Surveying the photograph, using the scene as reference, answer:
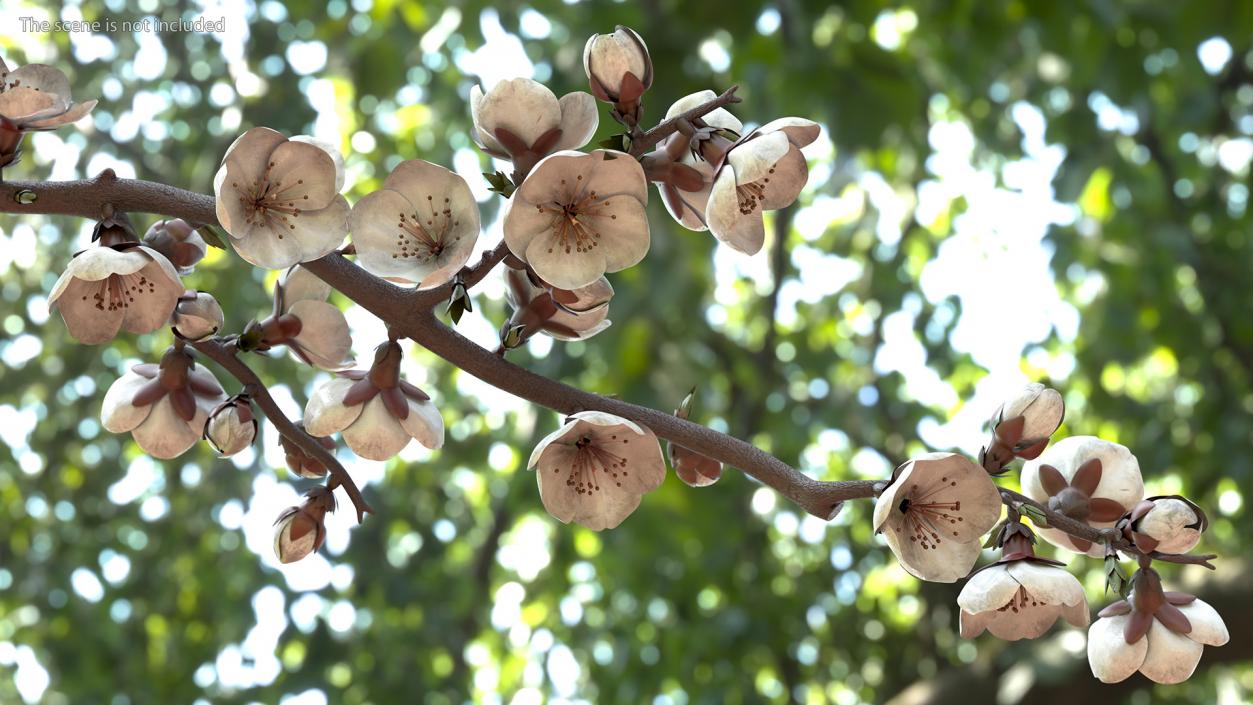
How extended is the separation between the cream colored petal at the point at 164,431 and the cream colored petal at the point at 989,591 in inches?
23.9

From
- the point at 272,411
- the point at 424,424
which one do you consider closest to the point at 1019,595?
the point at 424,424

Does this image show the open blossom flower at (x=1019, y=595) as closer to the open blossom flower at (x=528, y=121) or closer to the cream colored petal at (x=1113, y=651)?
the cream colored petal at (x=1113, y=651)

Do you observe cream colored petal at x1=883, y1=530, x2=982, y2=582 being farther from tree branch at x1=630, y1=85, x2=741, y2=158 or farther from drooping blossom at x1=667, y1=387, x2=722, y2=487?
tree branch at x1=630, y1=85, x2=741, y2=158

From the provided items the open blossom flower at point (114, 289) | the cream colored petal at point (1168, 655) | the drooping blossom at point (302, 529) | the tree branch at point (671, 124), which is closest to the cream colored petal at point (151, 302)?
the open blossom flower at point (114, 289)

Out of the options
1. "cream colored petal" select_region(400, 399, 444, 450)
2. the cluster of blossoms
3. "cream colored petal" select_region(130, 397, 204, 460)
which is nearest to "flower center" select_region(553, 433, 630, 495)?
"cream colored petal" select_region(400, 399, 444, 450)

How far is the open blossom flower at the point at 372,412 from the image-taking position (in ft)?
3.28

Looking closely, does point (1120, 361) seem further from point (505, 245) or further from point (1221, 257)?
point (505, 245)

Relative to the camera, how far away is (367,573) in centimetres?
368

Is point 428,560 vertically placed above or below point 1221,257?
below

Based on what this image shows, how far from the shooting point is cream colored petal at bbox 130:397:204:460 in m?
1.04

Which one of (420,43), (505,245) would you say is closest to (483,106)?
(505,245)

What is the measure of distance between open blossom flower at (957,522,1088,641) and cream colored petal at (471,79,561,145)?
461 millimetres

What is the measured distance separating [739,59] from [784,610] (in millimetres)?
2021

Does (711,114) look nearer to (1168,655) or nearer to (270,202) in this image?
(270,202)
